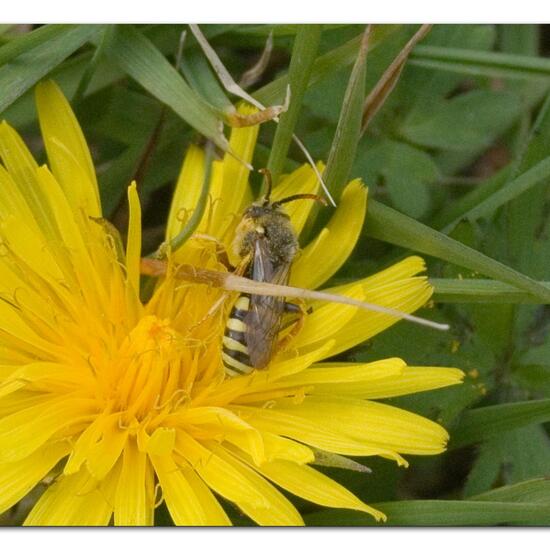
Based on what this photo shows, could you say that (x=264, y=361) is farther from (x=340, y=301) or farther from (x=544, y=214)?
(x=544, y=214)

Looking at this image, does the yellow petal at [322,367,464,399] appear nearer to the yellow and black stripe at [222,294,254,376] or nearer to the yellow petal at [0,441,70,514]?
the yellow and black stripe at [222,294,254,376]

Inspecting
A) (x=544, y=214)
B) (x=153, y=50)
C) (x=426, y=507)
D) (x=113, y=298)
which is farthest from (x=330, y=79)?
(x=426, y=507)

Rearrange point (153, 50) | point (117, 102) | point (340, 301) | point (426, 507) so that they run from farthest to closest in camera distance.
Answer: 1. point (117, 102)
2. point (153, 50)
3. point (426, 507)
4. point (340, 301)

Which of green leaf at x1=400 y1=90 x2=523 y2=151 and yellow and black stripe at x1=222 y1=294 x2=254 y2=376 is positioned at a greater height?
green leaf at x1=400 y1=90 x2=523 y2=151

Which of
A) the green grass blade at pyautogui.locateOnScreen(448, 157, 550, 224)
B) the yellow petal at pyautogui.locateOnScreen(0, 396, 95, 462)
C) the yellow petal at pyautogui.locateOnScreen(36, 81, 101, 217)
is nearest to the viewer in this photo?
the yellow petal at pyautogui.locateOnScreen(0, 396, 95, 462)

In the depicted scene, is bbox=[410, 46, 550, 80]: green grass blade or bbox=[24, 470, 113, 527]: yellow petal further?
bbox=[410, 46, 550, 80]: green grass blade

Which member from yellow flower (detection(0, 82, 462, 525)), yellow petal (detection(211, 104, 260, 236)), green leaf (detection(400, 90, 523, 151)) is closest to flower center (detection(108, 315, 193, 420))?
yellow flower (detection(0, 82, 462, 525))

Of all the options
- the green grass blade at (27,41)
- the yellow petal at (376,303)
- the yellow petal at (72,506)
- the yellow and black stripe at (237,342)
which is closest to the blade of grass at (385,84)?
the yellow petal at (376,303)
